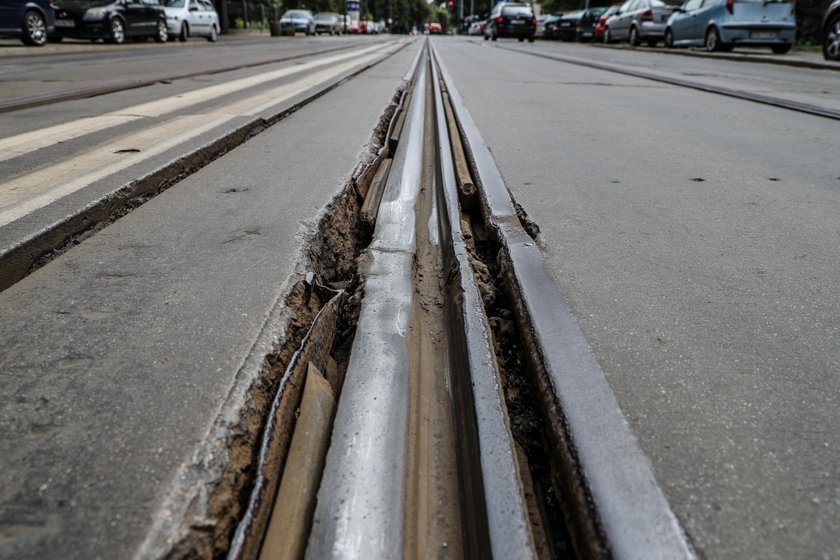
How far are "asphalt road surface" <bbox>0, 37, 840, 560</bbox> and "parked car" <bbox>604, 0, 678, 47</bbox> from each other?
64.2ft

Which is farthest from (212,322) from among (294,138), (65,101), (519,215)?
(65,101)

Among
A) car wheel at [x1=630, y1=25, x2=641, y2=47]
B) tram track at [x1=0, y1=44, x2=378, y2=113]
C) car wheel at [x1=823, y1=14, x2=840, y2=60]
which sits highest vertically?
car wheel at [x1=630, y1=25, x2=641, y2=47]

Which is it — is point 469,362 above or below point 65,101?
below

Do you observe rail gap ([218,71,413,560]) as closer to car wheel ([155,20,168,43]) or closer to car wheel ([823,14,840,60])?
car wheel ([823,14,840,60])

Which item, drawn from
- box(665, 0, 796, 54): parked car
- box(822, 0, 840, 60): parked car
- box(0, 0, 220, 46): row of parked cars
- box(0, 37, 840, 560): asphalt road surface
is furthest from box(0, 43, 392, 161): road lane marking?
box(665, 0, 796, 54): parked car

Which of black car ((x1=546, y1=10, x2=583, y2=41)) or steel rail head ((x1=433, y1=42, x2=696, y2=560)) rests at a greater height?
black car ((x1=546, y1=10, x2=583, y2=41))

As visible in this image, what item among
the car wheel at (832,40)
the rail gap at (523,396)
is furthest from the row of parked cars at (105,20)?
the car wheel at (832,40)

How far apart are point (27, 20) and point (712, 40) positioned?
1739cm

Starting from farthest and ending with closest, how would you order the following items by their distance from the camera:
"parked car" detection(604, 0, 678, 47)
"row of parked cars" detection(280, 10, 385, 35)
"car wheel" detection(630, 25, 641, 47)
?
"row of parked cars" detection(280, 10, 385, 35), "car wheel" detection(630, 25, 641, 47), "parked car" detection(604, 0, 678, 47)

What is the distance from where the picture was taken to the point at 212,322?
152 centimetres

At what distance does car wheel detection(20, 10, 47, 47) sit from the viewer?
13.9m

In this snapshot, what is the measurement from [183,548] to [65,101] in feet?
19.4

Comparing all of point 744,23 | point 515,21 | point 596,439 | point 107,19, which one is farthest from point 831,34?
point 515,21

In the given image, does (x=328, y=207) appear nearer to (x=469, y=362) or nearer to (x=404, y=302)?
(x=404, y=302)
